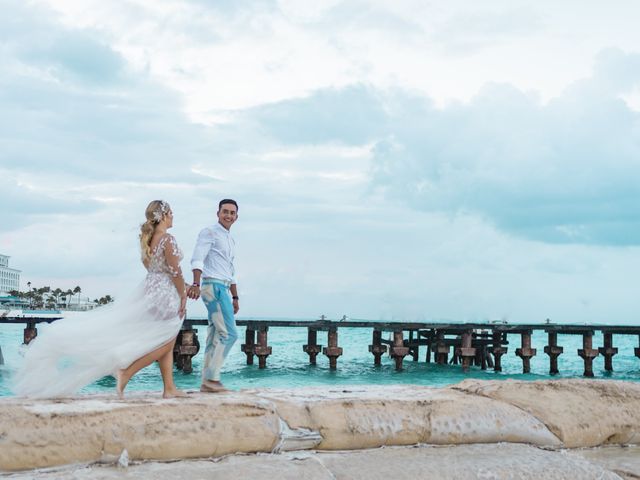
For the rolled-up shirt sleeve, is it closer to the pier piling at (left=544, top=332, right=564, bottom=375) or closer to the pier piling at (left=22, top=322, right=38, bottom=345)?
the pier piling at (left=22, top=322, right=38, bottom=345)

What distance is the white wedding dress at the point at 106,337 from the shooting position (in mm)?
4941

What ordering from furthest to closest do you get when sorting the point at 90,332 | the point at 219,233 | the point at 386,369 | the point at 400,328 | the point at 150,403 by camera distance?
the point at 386,369, the point at 400,328, the point at 219,233, the point at 90,332, the point at 150,403

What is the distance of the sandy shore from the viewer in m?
3.88

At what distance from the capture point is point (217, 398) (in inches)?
188

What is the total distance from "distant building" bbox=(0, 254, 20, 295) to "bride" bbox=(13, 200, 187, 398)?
170 metres

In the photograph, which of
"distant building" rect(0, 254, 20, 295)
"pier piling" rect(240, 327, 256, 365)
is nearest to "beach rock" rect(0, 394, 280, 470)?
"pier piling" rect(240, 327, 256, 365)

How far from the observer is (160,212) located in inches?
219

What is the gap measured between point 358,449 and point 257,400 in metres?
0.75

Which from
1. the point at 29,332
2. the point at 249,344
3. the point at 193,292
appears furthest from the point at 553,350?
the point at 193,292

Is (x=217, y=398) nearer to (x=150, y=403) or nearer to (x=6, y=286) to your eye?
(x=150, y=403)

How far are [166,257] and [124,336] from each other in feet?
2.22

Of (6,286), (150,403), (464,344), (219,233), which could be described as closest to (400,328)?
(464,344)

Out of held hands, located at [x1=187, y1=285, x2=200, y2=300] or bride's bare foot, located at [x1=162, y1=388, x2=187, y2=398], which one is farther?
held hands, located at [x1=187, y1=285, x2=200, y2=300]

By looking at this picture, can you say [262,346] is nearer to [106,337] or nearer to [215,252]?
[215,252]
